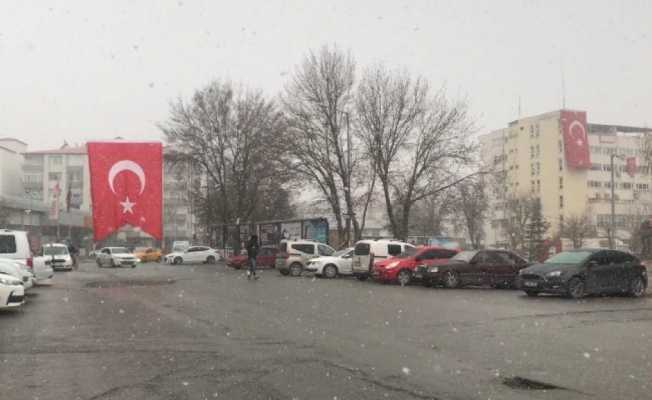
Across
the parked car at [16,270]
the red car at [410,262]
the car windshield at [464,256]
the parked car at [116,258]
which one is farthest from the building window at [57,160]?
the parked car at [16,270]

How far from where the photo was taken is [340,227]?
4959 centimetres

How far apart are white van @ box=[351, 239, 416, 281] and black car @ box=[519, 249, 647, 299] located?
9.27m

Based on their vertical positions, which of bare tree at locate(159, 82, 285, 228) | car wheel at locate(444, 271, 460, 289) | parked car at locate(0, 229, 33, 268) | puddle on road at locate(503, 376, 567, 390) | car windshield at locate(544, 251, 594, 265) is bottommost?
car wheel at locate(444, 271, 460, 289)

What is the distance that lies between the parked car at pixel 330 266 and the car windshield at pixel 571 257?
13.5 metres

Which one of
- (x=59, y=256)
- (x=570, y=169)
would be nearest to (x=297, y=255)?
(x=59, y=256)

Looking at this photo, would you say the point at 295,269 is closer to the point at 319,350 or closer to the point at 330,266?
the point at 330,266

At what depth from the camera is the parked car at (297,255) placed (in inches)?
1457

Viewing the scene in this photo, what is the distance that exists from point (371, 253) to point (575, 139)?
3917 inches

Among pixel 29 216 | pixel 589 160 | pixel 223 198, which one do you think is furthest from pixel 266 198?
pixel 589 160

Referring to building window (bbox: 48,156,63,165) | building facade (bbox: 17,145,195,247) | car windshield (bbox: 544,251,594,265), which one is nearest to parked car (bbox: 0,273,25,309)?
car windshield (bbox: 544,251,594,265)

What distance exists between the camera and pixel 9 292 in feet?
49.2

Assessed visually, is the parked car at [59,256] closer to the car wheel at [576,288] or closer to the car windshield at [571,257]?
the car windshield at [571,257]

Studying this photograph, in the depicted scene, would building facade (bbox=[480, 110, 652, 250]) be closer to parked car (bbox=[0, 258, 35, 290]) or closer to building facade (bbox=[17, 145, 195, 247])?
building facade (bbox=[17, 145, 195, 247])

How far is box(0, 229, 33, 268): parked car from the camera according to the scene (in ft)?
70.4
